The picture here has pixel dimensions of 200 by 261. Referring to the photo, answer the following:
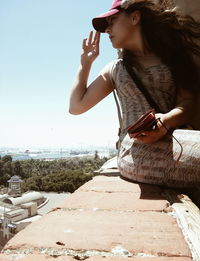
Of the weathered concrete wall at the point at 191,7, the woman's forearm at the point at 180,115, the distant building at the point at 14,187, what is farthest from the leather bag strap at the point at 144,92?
the distant building at the point at 14,187

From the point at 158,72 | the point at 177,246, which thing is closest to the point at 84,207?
the point at 177,246

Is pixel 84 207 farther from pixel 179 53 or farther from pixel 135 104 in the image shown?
pixel 179 53

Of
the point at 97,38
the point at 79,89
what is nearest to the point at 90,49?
the point at 97,38

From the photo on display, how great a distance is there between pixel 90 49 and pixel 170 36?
2.06ft

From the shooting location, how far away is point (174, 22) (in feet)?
6.33

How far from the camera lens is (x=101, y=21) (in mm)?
1898

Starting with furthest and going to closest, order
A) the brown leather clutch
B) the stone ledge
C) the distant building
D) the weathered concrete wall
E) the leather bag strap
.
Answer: the distant building < the weathered concrete wall < the leather bag strap < the brown leather clutch < the stone ledge

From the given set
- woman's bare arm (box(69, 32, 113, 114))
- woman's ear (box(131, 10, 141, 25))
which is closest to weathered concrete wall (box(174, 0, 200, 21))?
woman's ear (box(131, 10, 141, 25))

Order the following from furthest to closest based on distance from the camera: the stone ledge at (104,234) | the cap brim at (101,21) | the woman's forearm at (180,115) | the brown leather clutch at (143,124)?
the cap brim at (101,21) < the woman's forearm at (180,115) < the brown leather clutch at (143,124) < the stone ledge at (104,234)

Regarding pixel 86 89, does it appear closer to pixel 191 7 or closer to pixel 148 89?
pixel 148 89

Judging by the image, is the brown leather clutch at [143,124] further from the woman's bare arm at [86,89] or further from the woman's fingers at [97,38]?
the woman's fingers at [97,38]

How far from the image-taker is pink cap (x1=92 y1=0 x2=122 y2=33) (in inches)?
68.5

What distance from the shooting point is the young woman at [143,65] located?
1620 millimetres

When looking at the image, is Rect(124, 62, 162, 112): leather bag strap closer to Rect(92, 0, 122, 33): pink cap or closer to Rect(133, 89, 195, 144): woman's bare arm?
Rect(133, 89, 195, 144): woman's bare arm
